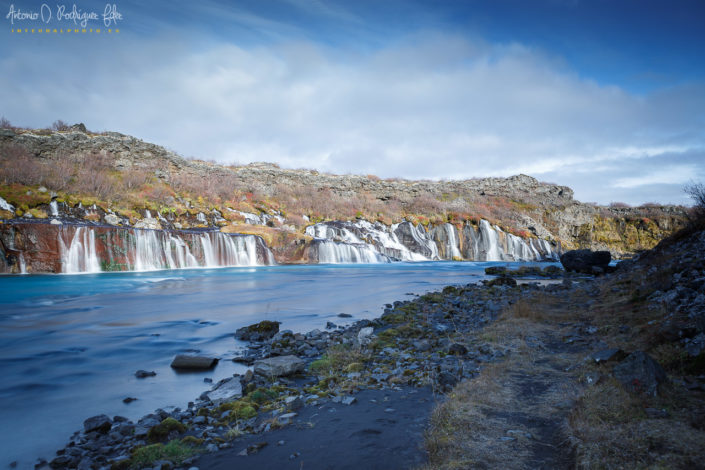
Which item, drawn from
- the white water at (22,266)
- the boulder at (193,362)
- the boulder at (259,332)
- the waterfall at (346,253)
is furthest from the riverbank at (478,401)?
the waterfall at (346,253)

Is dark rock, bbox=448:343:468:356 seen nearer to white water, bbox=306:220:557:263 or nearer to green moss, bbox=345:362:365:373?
green moss, bbox=345:362:365:373

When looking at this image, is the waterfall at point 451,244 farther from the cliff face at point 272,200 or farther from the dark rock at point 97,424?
the dark rock at point 97,424

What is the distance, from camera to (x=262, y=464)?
10.6 feet

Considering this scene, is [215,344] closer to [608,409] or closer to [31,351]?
[31,351]

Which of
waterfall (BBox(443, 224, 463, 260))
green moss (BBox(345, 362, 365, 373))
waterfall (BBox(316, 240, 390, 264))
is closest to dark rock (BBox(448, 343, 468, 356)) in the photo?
green moss (BBox(345, 362, 365, 373))

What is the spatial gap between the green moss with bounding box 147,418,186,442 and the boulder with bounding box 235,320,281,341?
4556 millimetres

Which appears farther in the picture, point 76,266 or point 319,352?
point 76,266

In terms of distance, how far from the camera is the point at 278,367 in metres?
5.78

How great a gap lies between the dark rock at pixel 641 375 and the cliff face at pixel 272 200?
32295 mm

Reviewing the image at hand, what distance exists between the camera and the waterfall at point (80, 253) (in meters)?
22.6

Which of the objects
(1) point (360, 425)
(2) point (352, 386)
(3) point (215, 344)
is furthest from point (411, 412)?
(3) point (215, 344)

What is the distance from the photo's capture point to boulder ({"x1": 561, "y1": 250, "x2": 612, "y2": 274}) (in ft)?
80.0

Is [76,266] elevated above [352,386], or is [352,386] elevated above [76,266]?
[76,266]

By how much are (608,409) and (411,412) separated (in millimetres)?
1991
